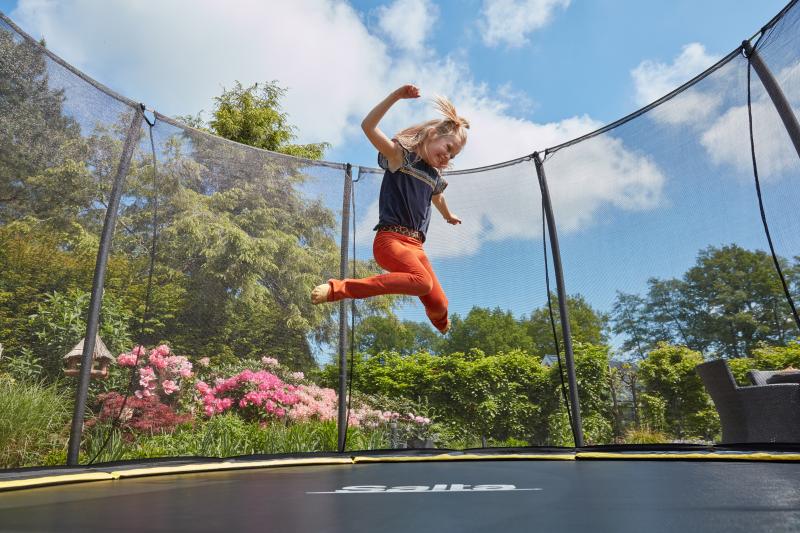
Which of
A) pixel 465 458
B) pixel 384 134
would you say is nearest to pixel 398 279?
pixel 384 134

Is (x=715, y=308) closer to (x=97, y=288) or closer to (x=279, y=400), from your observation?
(x=279, y=400)

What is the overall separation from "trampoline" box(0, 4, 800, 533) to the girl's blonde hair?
116 centimetres

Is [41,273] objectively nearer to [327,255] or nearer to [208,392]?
[208,392]

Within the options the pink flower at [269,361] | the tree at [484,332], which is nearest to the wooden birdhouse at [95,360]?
the pink flower at [269,361]

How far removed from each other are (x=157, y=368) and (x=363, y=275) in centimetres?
119

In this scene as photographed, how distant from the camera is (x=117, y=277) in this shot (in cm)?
245

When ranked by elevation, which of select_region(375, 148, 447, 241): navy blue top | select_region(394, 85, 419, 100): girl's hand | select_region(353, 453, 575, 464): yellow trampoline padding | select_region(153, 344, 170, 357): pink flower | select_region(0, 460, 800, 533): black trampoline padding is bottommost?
select_region(353, 453, 575, 464): yellow trampoline padding

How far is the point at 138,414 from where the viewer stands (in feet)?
7.87

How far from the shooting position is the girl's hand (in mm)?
1730

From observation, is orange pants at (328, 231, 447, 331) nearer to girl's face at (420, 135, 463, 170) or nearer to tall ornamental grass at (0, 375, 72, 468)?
girl's face at (420, 135, 463, 170)

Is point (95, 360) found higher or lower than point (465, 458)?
higher

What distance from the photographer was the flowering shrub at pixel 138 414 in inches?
91.0

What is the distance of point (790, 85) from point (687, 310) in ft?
3.35

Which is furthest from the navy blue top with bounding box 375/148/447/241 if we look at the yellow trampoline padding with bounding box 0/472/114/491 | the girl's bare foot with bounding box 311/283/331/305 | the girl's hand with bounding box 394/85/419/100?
the yellow trampoline padding with bounding box 0/472/114/491
